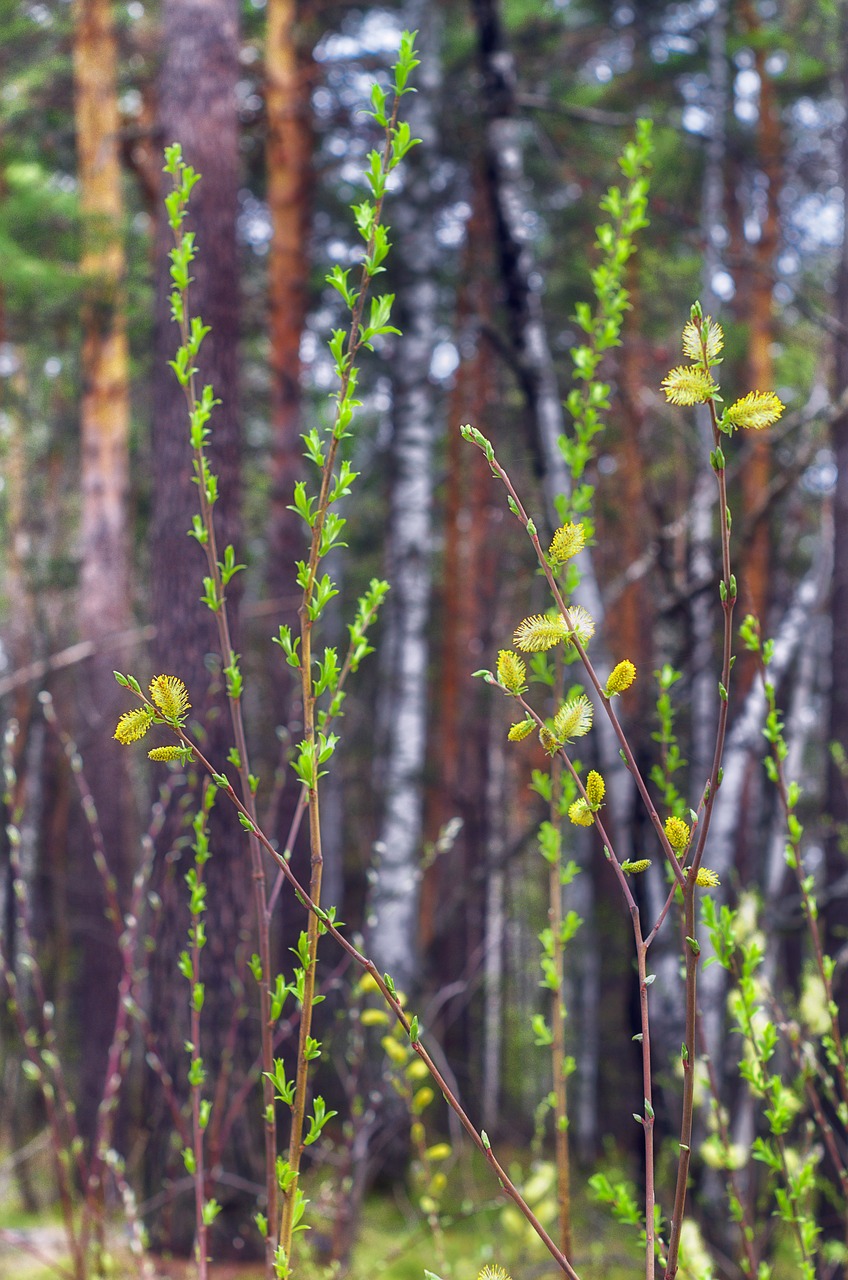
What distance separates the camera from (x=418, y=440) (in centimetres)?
716

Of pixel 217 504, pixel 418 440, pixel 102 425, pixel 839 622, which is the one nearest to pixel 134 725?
pixel 217 504

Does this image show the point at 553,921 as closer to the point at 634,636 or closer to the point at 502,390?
the point at 502,390

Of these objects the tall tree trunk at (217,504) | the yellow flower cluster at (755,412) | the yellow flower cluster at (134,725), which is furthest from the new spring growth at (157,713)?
the tall tree trunk at (217,504)

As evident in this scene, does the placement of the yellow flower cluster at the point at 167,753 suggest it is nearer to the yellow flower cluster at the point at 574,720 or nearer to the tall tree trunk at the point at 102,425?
the yellow flower cluster at the point at 574,720

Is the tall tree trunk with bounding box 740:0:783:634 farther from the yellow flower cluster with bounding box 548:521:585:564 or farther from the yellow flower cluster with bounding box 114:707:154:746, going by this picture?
the yellow flower cluster with bounding box 114:707:154:746

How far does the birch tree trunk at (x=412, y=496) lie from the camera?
670 centimetres

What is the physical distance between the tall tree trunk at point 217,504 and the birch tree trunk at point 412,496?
237 centimetres

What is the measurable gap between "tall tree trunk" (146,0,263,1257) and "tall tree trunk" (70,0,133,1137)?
2777 mm

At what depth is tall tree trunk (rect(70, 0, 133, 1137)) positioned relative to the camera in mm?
6902

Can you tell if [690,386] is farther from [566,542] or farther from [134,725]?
[134,725]

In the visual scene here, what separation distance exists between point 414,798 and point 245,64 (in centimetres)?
557

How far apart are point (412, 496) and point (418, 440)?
1.31 ft

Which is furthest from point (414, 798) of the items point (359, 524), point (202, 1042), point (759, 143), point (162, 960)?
point (759, 143)

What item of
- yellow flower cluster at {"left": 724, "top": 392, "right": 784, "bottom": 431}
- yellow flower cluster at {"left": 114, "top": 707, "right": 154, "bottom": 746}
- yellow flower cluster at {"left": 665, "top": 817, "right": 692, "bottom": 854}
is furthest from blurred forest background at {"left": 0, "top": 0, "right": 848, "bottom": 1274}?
yellow flower cluster at {"left": 724, "top": 392, "right": 784, "bottom": 431}
